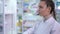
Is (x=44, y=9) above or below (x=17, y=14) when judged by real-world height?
above

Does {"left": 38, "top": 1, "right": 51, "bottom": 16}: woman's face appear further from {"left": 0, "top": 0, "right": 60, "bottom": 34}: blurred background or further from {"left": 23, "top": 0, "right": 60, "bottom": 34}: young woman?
{"left": 0, "top": 0, "right": 60, "bottom": 34}: blurred background

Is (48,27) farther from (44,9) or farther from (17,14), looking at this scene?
(17,14)

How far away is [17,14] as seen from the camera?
2.96 meters

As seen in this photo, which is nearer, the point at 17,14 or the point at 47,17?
the point at 47,17

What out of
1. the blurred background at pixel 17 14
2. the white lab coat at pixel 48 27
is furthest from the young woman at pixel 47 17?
the blurred background at pixel 17 14

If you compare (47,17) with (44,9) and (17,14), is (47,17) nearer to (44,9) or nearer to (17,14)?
(44,9)

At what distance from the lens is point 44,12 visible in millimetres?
1805

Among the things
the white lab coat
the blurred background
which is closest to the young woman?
the white lab coat

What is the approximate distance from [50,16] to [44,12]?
0.25ft

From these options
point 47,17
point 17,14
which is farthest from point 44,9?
point 17,14

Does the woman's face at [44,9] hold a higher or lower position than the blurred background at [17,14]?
higher

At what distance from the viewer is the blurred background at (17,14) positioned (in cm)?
295

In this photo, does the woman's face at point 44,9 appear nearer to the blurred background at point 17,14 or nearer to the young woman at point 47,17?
the young woman at point 47,17

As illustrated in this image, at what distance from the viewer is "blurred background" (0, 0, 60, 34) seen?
9.67 ft
